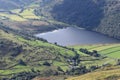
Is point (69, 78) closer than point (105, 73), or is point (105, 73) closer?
point (105, 73)

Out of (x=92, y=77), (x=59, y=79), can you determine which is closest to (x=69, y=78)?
(x=59, y=79)

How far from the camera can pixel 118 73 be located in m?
178

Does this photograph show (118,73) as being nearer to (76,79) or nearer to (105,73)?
(105,73)

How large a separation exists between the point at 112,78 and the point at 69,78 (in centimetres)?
3075

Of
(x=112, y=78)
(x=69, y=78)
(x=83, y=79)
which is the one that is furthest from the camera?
(x=69, y=78)

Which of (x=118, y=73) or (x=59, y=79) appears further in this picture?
(x=59, y=79)

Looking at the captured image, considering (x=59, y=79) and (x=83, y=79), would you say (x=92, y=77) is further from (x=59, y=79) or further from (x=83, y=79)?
(x=59, y=79)

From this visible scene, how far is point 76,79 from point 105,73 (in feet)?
50.4

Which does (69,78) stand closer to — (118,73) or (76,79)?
(76,79)

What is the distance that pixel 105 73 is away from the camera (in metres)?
184

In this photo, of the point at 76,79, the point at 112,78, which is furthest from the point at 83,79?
the point at 112,78

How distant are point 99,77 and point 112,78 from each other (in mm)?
7518

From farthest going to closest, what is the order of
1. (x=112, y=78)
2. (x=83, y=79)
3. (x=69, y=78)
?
1. (x=69, y=78)
2. (x=83, y=79)
3. (x=112, y=78)

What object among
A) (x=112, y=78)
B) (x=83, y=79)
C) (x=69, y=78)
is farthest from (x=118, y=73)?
(x=69, y=78)
